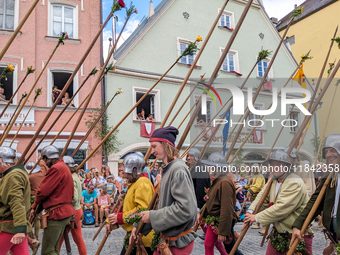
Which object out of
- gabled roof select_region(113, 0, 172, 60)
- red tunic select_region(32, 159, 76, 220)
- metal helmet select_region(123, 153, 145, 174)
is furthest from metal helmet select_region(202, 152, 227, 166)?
gabled roof select_region(113, 0, 172, 60)

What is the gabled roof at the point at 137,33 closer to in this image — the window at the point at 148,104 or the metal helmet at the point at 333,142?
the window at the point at 148,104

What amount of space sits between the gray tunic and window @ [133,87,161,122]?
463 inches

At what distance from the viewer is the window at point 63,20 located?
13.7 metres

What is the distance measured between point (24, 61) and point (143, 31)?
540cm

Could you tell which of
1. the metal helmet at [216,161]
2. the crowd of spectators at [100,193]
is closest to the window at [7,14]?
the crowd of spectators at [100,193]

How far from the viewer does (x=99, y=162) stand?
43.9 feet


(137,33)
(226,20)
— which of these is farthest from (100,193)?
(226,20)

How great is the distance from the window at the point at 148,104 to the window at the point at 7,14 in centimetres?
553

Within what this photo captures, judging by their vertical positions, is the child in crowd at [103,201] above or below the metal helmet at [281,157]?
below

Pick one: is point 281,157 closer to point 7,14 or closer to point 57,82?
point 57,82

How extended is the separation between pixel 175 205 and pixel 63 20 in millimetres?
13020

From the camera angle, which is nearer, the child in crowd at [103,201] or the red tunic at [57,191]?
the red tunic at [57,191]

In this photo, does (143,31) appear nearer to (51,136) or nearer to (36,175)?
(51,136)

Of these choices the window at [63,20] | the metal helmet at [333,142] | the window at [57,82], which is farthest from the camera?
the window at [63,20]
